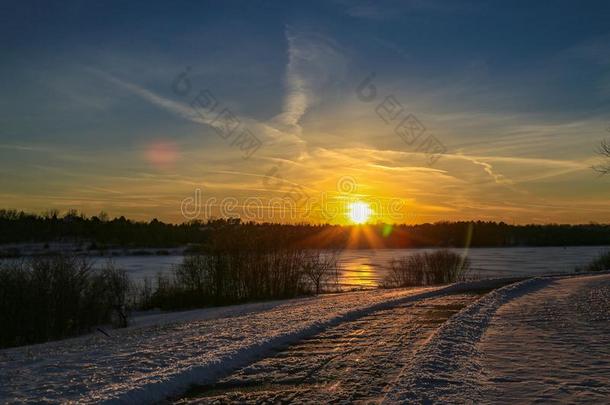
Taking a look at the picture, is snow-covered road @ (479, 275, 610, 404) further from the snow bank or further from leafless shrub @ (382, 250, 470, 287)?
leafless shrub @ (382, 250, 470, 287)

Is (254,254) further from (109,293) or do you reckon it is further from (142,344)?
(142,344)

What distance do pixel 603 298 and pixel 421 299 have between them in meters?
6.11

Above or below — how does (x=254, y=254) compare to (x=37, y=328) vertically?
above

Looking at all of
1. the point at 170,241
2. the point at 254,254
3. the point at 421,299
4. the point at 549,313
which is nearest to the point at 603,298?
the point at 549,313

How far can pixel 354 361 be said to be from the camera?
980 cm

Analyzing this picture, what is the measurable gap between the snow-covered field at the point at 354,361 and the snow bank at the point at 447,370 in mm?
20

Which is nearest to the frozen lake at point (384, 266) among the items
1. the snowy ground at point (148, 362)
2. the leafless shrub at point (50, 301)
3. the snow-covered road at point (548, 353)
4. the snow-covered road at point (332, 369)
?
the leafless shrub at point (50, 301)

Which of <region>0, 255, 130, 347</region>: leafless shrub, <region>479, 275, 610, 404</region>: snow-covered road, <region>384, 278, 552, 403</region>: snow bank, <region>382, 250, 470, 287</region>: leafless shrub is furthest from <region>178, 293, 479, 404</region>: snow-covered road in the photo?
<region>382, 250, 470, 287</region>: leafless shrub

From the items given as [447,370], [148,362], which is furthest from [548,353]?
[148,362]

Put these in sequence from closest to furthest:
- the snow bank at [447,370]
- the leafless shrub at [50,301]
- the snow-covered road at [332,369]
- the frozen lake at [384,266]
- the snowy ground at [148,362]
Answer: the snow bank at [447,370] < the snow-covered road at [332,369] < the snowy ground at [148,362] < the leafless shrub at [50,301] < the frozen lake at [384,266]

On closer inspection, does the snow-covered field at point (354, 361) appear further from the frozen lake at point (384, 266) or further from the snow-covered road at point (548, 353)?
the frozen lake at point (384, 266)

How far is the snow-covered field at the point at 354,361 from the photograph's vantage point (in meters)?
7.89

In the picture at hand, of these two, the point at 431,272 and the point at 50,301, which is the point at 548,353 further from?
the point at 431,272

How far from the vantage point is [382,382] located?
8.33 m
